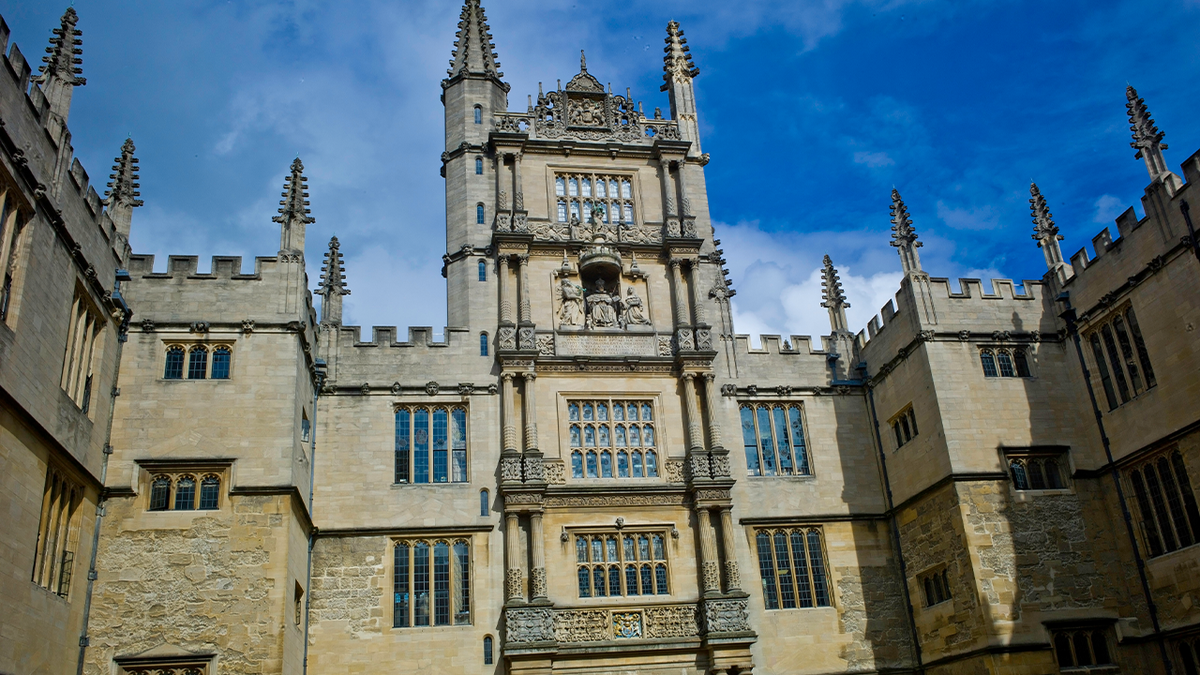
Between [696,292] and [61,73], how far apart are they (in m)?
17.4

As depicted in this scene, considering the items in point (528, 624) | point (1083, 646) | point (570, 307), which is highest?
point (570, 307)

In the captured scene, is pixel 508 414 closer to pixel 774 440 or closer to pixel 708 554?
pixel 708 554

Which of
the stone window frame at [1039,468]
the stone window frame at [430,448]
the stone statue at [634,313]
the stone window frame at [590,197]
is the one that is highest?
the stone window frame at [590,197]

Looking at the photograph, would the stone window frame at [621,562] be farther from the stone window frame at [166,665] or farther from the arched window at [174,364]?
the arched window at [174,364]

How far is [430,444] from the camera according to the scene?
26.1 m

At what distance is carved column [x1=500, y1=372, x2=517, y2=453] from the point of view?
25.9m

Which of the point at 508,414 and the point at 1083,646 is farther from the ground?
the point at 508,414

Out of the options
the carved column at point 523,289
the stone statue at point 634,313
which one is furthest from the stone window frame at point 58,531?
the stone statue at point 634,313

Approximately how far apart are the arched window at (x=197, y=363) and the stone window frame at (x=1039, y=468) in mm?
19929

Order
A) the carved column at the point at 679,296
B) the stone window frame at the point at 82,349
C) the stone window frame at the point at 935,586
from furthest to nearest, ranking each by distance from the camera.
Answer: the carved column at the point at 679,296 < the stone window frame at the point at 935,586 < the stone window frame at the point at 82,349

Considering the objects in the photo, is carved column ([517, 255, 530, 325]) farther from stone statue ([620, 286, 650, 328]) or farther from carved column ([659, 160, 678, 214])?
carved column ([659, 160, 678, 214])

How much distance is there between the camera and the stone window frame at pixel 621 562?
25.1 meters

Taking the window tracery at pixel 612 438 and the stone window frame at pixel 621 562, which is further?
the window tracery at pixel 612 438

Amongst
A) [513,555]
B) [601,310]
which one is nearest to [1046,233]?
[601,310]
